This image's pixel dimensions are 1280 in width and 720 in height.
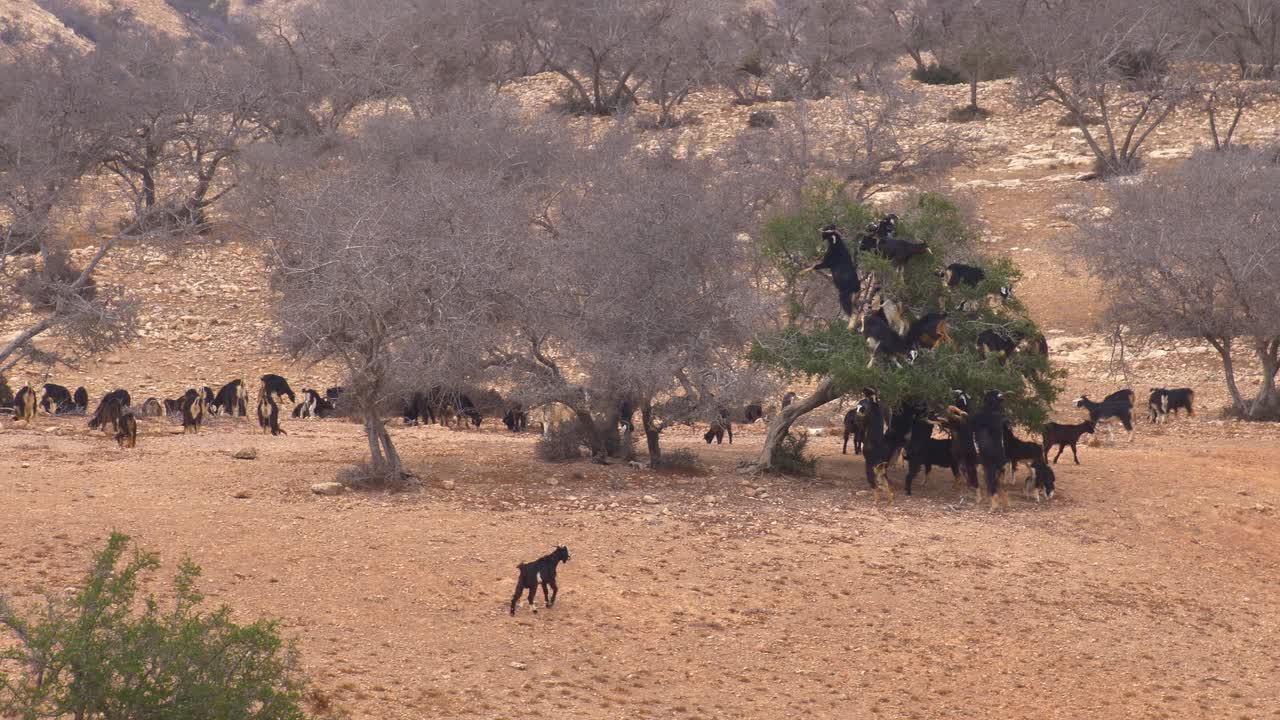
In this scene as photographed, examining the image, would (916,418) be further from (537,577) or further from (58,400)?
(58,400)

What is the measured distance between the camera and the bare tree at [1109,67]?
3716 cm

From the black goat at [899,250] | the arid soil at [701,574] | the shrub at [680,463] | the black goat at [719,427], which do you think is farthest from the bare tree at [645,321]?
the black goat at [899,250]

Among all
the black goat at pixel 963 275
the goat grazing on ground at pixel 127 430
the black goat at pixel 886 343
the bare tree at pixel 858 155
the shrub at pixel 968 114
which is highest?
the shrub at pixel 968 114

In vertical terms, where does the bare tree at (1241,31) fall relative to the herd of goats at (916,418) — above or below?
above

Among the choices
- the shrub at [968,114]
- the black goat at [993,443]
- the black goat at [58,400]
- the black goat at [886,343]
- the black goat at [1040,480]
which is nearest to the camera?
the black goat at [993,443]

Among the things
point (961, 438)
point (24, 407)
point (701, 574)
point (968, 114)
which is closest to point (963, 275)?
point (961, 438)

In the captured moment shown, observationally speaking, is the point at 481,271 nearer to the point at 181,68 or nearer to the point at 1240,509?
the point at 1240,509

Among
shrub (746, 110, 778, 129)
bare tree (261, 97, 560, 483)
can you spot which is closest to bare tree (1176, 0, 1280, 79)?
shrub (746, 110, 778, 129)

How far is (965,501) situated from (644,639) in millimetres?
5492

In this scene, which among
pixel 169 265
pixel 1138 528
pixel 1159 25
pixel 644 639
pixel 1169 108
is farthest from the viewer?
pixel 1159 25

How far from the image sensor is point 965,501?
1375 centimetres

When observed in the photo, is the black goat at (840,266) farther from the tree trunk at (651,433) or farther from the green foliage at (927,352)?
the tree trunk at (651,433)

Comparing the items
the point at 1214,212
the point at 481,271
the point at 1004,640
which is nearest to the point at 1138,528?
the point at 1004,640

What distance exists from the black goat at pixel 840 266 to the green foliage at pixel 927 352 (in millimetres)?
181
